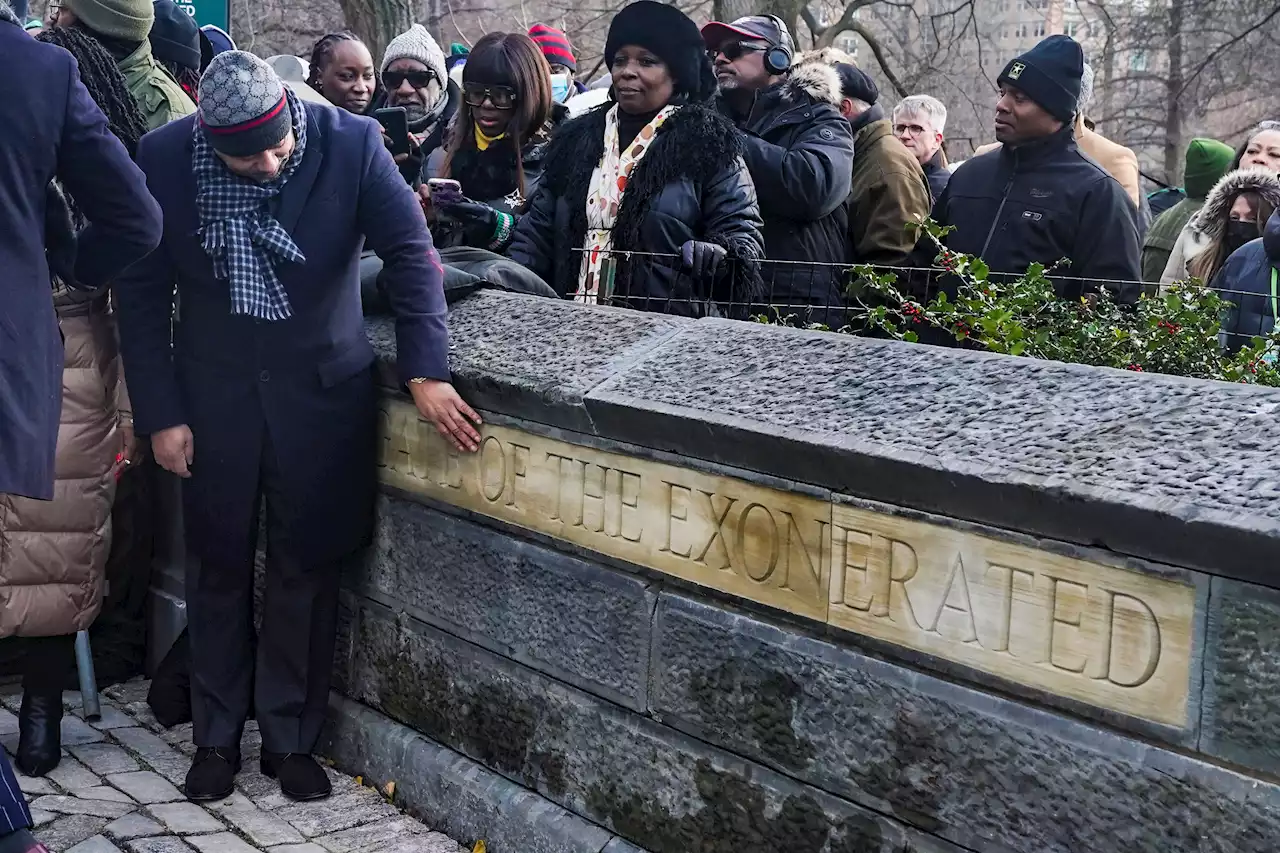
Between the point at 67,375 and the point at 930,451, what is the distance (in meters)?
2.52

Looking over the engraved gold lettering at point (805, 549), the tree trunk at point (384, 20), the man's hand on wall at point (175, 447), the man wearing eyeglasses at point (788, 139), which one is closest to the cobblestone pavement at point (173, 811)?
the man's hand on wall at point (175, 447)

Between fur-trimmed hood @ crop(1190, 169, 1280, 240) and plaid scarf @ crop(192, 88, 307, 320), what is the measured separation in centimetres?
382

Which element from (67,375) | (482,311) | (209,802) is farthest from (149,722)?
(482,311)

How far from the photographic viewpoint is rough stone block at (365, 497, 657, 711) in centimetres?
314

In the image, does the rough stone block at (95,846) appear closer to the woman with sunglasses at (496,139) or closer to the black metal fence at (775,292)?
A: the black metal fence at (775,292)

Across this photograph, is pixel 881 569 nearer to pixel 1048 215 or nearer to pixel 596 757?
pixel 596 757

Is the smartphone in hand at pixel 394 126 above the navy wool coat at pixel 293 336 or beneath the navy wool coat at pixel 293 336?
above

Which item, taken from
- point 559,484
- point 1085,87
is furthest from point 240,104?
point 1085,87

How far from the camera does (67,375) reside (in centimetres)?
404

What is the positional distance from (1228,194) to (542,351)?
364 centimetres

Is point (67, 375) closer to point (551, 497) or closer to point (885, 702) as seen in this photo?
point (551, 497)

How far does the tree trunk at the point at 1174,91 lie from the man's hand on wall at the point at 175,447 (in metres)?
19.6

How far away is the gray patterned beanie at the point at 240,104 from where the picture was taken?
3477 millimetres

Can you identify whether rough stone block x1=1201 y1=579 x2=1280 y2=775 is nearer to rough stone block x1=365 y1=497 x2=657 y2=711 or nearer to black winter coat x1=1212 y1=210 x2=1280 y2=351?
rough stone block x1=365 y1=497 x2=657 y2=711
